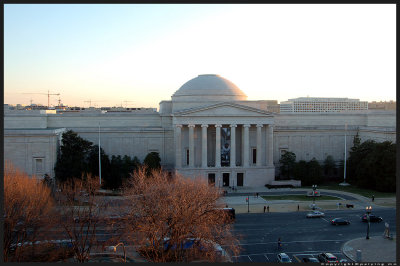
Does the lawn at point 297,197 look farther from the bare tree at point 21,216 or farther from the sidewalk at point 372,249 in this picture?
the bare tree at point 21,216

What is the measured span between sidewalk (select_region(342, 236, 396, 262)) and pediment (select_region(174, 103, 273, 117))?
32160 mm

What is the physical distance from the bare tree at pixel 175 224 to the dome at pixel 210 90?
43.7 metres

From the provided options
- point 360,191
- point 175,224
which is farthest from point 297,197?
point 175,224

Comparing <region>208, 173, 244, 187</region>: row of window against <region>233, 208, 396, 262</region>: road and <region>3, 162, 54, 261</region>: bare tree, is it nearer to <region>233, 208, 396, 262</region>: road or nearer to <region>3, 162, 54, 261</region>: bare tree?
<region>233, 208, 396, 262</region>: road

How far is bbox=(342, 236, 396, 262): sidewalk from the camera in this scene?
34156 millimetres

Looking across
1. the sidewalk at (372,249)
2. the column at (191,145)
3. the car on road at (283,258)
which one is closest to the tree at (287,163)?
the column at (191,145)

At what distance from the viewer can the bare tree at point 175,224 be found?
93.0ft

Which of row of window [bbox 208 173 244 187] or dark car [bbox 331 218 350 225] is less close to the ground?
row of window [bbox 208 173 244 187]

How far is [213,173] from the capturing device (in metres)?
66.8

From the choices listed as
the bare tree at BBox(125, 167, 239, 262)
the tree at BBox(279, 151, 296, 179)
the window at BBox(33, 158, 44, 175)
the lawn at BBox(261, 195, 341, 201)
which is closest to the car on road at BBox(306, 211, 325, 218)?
the lawn at BBox(261, 195, 341, 201)

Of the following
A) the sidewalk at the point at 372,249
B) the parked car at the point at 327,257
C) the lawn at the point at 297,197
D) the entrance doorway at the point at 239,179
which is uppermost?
the entrance doorway at the point at 239,179

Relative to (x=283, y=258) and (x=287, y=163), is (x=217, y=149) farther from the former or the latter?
(x=283, y=258)

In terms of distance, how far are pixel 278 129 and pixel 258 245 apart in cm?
4138

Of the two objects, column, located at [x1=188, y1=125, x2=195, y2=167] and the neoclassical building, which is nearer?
the neoclassical building
